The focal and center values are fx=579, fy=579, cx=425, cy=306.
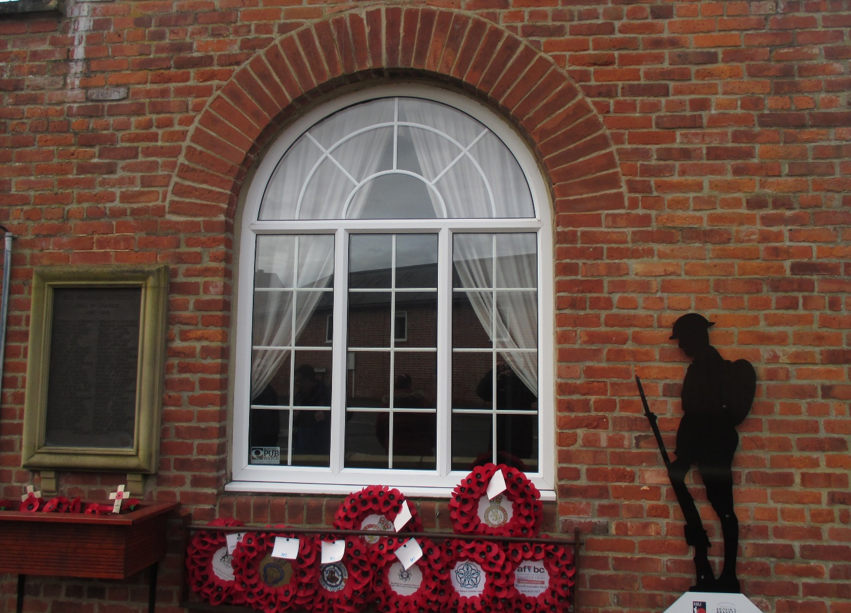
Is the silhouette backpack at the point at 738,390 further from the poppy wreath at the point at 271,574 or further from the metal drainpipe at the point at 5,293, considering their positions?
the metal drainpipe at the point at 5,293

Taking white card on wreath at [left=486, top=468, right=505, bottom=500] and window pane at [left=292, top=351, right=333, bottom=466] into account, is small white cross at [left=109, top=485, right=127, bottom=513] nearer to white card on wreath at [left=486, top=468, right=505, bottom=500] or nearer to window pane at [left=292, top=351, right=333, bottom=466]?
window pane at [left=292, top=351, right=333, bottom=466]

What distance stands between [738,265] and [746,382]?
59 centimetres

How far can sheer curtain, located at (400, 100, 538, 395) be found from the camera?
3197mm

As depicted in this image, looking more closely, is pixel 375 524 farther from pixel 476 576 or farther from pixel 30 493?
pixel 30 493

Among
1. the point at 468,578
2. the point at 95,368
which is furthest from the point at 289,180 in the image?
the point at 468,578

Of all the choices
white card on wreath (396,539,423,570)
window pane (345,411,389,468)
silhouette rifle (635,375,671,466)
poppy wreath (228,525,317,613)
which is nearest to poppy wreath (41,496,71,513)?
poppy wreath (228,525,317,613)

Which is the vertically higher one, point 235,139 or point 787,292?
point 235,139

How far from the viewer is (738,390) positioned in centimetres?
287

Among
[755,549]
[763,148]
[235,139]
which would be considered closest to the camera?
[755,549]

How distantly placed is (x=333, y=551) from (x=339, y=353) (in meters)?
1.02

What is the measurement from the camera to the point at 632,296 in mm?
2967

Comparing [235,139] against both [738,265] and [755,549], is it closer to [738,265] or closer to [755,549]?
[738,265]

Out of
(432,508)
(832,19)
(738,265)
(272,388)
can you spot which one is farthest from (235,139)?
(832,19)

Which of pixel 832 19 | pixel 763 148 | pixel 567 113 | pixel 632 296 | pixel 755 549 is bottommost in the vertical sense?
pixel 755 549
